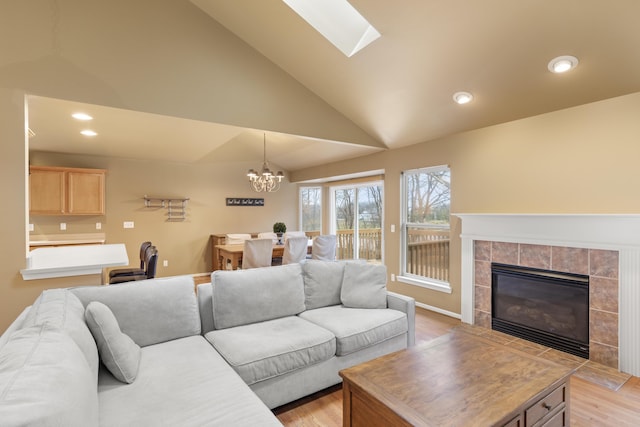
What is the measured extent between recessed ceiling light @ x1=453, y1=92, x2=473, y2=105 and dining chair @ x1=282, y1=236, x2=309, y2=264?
2886mm

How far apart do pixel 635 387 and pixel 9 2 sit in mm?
5834

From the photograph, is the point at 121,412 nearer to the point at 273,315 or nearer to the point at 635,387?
the point at 273,315

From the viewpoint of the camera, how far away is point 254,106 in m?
3.67

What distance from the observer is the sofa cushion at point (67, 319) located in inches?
56.7

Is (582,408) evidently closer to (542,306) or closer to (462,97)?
(542,306)

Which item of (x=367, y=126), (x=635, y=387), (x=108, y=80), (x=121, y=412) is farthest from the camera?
(x=367, y=126)

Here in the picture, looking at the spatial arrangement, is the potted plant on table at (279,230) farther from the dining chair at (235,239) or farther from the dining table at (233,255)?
the dining chair at (235,239)

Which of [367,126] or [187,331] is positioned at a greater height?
[367,126]

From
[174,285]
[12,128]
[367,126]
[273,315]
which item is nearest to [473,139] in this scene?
[367,126]

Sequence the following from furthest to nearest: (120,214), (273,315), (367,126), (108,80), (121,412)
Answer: (120,214) → (367,126) → (108,80) → (273,315) → (121,412)

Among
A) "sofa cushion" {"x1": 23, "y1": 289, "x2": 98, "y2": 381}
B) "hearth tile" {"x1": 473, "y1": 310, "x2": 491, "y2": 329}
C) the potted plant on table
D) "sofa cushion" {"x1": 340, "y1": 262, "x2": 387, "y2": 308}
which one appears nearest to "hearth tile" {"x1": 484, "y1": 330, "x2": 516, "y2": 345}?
"hearth tile" {"x1": 473, "y1": 310, "x2": 491, "y2": 329}

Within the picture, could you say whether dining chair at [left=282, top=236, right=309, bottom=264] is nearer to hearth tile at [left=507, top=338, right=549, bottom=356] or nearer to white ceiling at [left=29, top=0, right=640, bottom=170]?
white ceiling at [left=29, top=0, right=640, bottom=170]

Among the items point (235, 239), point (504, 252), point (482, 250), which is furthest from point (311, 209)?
point (504, 252)

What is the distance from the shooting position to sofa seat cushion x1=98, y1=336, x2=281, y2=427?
1345mm
